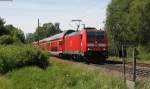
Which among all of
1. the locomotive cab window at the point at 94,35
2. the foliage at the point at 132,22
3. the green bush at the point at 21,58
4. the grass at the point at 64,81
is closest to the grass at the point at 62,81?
the grass at the point at 64,81

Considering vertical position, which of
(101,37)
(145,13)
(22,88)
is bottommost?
(22,88)

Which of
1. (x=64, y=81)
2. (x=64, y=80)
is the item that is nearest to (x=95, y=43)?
(x=64, y=80)

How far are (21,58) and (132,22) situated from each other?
43011 millimetres

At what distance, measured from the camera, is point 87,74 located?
17.1 metres

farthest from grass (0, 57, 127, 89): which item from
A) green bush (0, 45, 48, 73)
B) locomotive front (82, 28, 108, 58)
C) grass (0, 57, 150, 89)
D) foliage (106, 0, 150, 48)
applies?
foliage (106, 0, 150, 48)

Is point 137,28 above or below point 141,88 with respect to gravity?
above

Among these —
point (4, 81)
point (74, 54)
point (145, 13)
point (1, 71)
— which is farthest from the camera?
Answer: point (145, 13)

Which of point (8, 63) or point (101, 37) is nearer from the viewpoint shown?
point (8, 63)

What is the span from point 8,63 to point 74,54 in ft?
66.0

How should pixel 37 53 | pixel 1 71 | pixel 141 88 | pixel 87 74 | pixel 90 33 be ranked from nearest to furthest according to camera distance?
pixel 141 88 < pixel 87 74 < pixel 1 71 < pixel 37 53 < pixel 90 33

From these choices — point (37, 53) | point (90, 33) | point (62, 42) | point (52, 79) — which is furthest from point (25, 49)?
point (62, 42)

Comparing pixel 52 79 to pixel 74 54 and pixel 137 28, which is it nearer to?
pixel 74 54

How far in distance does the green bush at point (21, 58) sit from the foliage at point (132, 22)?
111 feet

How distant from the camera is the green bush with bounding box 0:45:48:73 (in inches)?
1017
